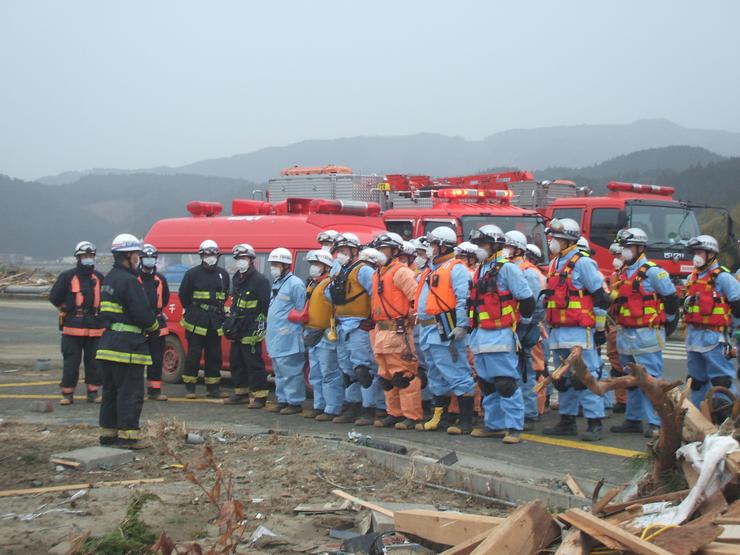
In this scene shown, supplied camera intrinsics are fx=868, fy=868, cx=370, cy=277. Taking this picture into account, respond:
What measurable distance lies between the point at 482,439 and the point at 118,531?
4.34 m

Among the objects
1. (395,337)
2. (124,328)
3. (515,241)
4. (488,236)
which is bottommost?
(395,337)

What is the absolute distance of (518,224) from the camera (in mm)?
13844

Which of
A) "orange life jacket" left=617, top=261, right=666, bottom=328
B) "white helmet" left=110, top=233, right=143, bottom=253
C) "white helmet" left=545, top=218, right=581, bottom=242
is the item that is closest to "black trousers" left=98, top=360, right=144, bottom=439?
"white helmet" left=110, top=233, right=143, bottom=253

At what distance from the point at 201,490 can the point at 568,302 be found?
4047 mm

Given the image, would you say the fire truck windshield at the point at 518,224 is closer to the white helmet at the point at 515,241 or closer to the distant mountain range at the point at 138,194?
the white helmet at the point at 515,241

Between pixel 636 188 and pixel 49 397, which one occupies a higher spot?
pixel 636 188

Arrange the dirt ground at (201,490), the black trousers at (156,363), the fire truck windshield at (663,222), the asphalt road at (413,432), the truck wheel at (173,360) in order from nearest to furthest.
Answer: the dirt ground at (201,490)
the asphalt road at (413,432)
the black trousers at (156,363)
the truck wheel at (173,360)
the fire truck windshield at (663,222)

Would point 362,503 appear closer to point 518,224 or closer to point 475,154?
point 518,224

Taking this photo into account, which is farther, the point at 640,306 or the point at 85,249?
the point at 85,249

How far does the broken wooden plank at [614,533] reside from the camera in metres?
3.82

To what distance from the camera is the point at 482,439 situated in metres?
8.69

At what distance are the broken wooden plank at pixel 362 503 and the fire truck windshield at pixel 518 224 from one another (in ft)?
24.2

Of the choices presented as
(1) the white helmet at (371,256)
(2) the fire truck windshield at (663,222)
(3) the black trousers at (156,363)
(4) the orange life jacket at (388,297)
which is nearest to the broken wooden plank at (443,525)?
(4) the orange life jacket at (388,297)

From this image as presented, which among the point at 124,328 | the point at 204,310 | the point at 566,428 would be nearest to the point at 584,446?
the point at 566,428
